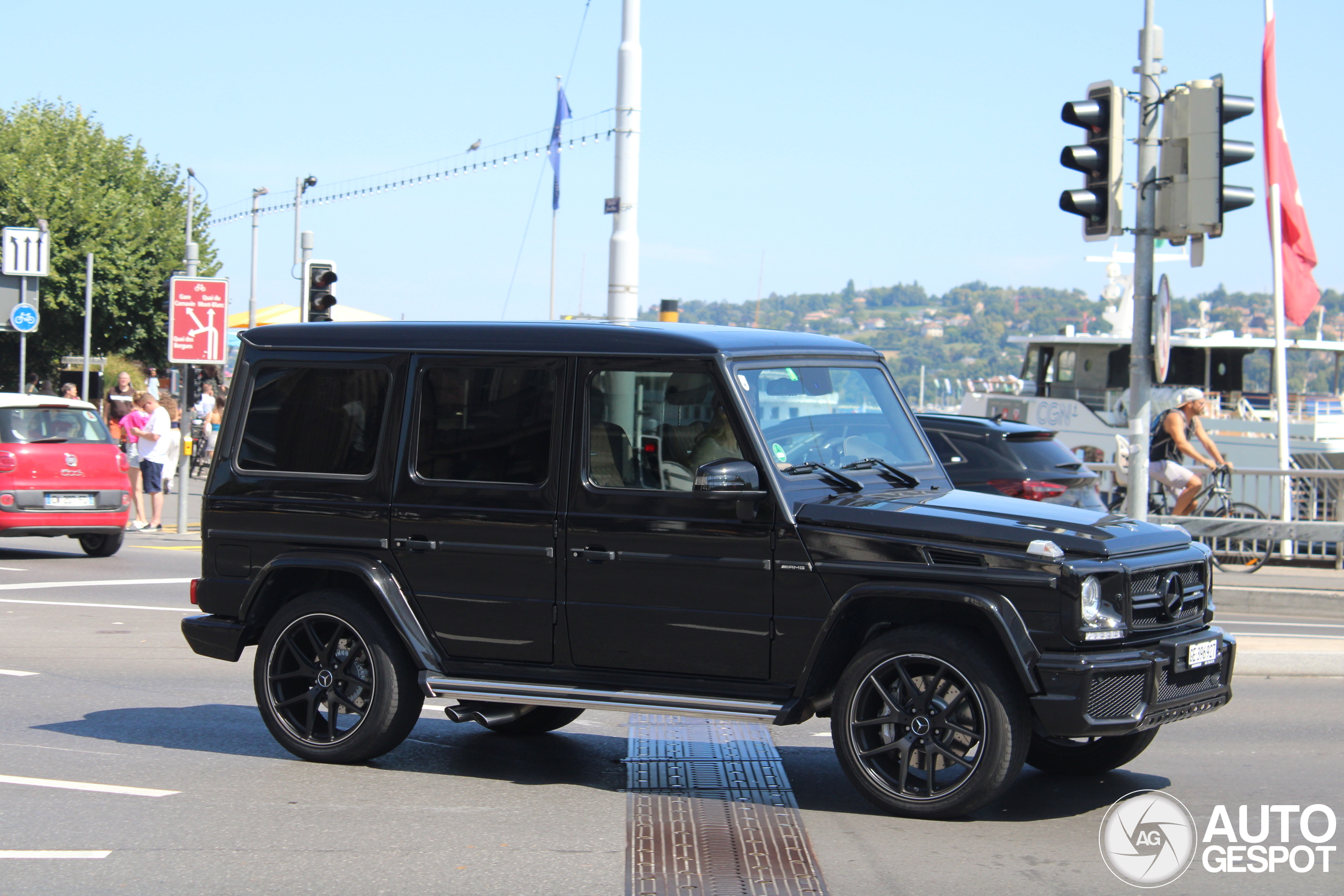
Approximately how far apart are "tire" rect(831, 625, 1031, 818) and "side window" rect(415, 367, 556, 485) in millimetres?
1675

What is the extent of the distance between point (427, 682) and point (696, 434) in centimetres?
165

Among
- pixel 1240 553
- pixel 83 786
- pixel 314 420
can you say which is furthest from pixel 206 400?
pixel 83 786

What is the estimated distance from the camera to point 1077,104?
11.9m

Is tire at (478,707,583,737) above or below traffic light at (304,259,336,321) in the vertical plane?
below

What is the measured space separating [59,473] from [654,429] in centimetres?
1190

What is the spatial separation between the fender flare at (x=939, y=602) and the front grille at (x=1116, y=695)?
194 mm

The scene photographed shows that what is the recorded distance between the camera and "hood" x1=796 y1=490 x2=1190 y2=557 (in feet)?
17.9

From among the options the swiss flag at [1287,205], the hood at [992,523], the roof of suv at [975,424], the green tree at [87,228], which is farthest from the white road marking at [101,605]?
the green tree at [87,228]

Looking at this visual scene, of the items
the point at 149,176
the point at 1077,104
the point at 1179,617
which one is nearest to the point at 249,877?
the point at 1179,617

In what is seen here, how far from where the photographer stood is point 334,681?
6.62 metres

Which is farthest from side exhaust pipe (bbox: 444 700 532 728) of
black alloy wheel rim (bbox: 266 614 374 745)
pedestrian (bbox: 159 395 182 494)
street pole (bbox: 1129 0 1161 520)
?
pedestrian (bbox: 159 395 182 494)

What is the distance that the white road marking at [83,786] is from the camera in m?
6.12

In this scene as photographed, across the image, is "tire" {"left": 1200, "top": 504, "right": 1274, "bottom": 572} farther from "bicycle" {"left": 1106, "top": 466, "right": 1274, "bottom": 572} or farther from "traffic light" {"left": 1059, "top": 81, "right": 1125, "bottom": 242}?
"traffic light" {"left": 1059, "top": 81, "right": 1125, "bottom": 242}

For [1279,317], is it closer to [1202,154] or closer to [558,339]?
[1202,154]
